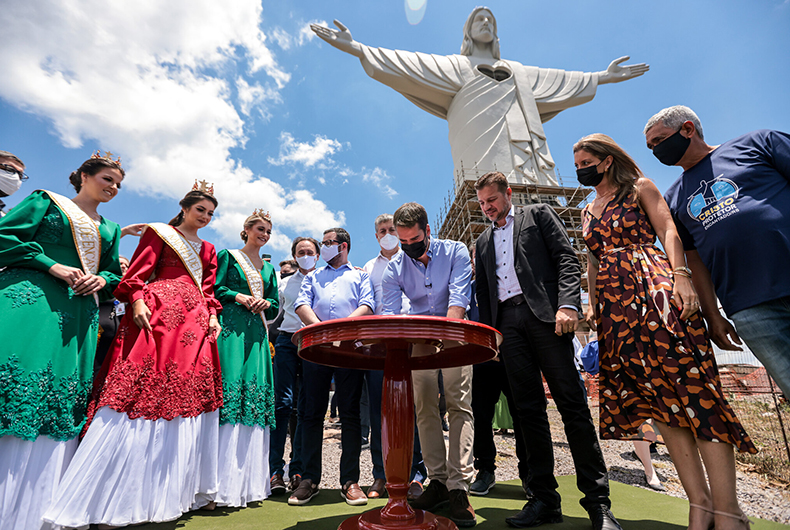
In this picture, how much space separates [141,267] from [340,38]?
1540 cm

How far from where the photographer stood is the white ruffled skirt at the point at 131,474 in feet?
5.93

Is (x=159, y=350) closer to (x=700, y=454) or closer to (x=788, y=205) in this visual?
(x=700, y=454)

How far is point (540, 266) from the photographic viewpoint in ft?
7.14

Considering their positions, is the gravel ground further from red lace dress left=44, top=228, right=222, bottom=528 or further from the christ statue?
the christ statue

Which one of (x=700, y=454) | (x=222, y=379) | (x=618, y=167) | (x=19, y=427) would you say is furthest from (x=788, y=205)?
(x=19, y=427)

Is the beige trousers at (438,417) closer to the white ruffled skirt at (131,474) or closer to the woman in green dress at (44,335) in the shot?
the white ruffled skirt at (131,474)

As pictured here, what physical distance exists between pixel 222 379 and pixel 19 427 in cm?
97

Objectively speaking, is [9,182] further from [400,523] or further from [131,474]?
[400,523]

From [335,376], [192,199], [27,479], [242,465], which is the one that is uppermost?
[192,199]

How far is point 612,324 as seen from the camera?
1877 mm

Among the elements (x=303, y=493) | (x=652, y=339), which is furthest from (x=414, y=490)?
(x=652, y=339)

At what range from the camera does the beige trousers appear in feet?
7.18

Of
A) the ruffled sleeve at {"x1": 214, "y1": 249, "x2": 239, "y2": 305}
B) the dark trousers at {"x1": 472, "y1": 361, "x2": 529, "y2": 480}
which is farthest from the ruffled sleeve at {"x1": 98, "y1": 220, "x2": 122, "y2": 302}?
the dark trousers at {"x1": 472, "y1": 361, "x2": 529, "y2": 480}

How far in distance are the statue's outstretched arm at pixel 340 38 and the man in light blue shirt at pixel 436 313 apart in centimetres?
1525
